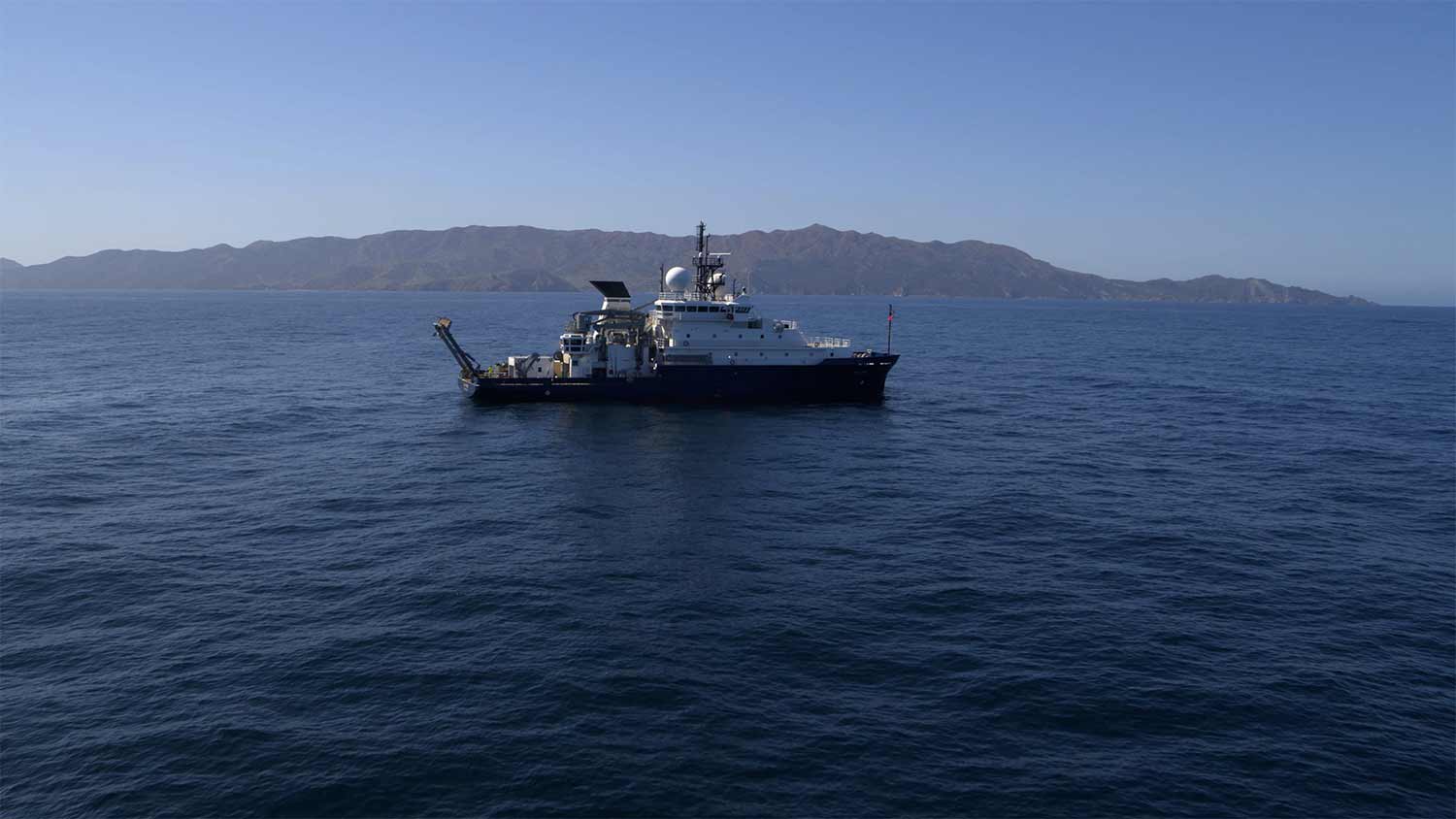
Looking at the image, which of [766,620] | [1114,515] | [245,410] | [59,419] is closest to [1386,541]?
[1114,515]

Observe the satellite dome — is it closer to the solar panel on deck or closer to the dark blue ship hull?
the solar panel on deck

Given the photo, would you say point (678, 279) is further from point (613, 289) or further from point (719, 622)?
point (719, 622)

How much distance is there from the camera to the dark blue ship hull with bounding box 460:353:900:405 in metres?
88.7

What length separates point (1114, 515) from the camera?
50594mm

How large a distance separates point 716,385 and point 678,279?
A: 1509cm

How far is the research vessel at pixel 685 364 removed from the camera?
89.4m

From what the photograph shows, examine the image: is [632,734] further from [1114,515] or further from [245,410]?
[245,410]

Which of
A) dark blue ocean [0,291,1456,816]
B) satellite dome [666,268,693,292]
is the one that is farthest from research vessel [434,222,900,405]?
dark blue ocean [0,291,1456,816]

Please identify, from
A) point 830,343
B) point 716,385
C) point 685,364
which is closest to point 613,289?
point 685,364

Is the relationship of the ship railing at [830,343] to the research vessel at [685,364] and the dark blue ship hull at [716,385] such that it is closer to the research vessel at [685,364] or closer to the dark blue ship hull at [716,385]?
the research vessel at [685,364]

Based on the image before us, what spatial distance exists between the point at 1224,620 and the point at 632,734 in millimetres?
27191

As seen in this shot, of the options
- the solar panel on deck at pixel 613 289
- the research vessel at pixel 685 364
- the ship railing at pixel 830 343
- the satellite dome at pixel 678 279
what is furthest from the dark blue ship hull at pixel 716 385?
the solar panel on deck at pixel 613 289

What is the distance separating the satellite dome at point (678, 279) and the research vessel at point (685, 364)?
75.9 inches

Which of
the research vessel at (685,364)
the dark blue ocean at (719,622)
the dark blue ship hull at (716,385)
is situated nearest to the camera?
the dark blue ocean at (719,622)
